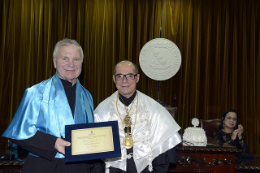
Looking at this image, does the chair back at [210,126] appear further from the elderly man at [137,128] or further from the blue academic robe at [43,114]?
the blue academic robe at [43,114]

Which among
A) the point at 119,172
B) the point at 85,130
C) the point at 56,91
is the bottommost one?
the point at 119,172

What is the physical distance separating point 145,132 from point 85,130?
738mm

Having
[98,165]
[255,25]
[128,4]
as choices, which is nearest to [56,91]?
[98,165]

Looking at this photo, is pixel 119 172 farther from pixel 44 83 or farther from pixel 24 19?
pixel 24 19

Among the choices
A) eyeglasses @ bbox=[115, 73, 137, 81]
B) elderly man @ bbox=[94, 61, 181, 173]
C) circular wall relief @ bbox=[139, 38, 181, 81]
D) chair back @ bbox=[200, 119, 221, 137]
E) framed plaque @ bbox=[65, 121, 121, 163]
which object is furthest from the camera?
circular wall relief @ bbox=[139, 38, 181, 81]

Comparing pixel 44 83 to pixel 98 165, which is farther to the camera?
pixel 98 165

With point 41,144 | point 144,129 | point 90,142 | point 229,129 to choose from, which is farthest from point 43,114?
point 229,129

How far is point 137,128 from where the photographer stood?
86.0 inches

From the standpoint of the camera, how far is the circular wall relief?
5.54 m

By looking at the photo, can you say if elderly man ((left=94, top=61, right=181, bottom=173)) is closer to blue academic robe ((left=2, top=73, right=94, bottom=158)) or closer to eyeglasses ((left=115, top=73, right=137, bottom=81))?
eyeglasses ((left=115, top=73, right=137, bottom=81))

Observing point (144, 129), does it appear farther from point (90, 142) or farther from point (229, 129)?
point (229, 129)

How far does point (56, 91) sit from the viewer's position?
1.81 m

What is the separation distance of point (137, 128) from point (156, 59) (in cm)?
353

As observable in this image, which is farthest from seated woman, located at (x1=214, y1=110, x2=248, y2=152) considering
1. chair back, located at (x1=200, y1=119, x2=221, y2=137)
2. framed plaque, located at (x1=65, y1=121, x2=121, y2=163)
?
framed plaque, located at (x1=65, y1=121, x2=121, y2=163)
